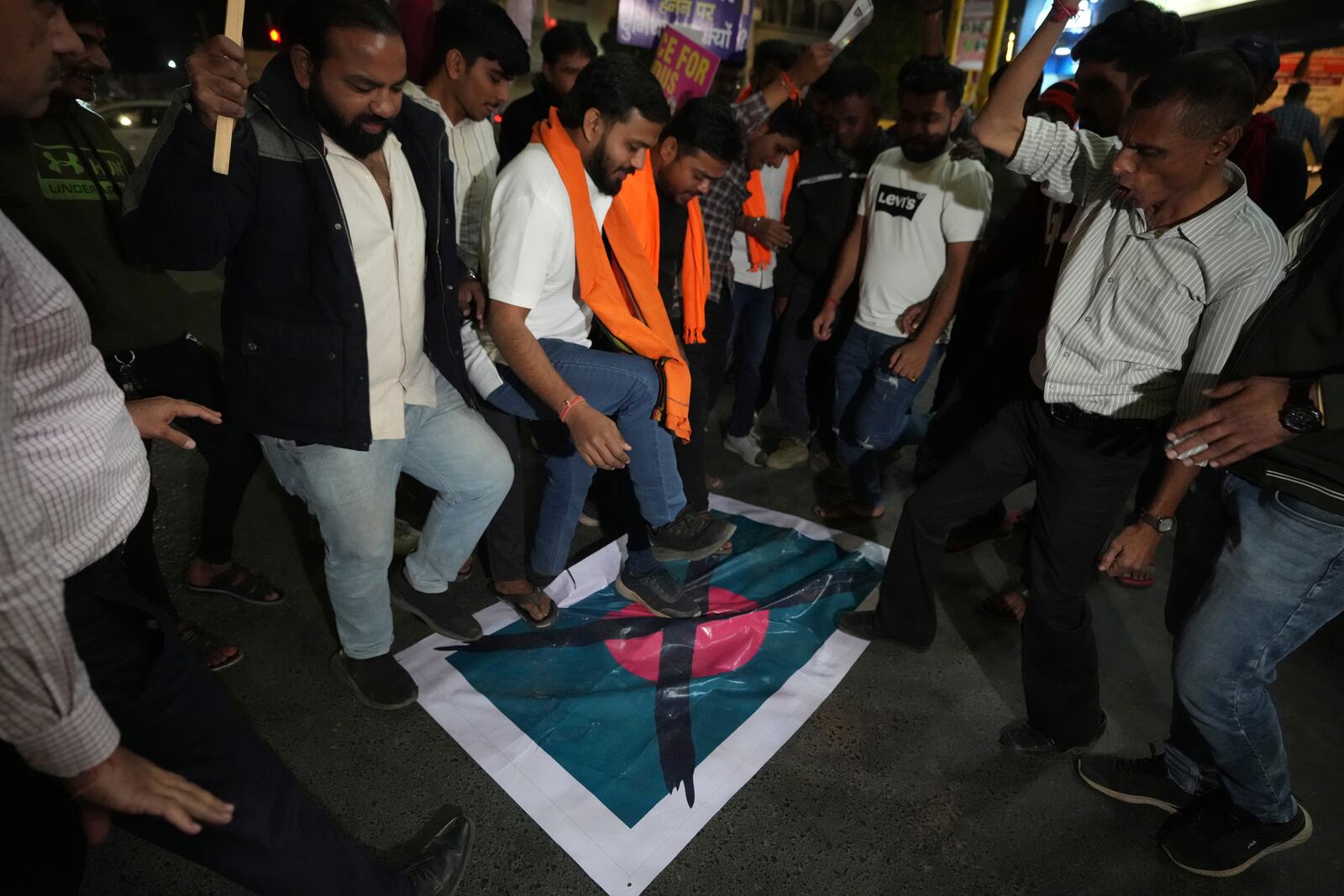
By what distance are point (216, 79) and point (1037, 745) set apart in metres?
2.69

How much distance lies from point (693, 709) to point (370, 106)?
188 cm

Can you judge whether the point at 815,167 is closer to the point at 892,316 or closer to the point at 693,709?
the point at 892,316

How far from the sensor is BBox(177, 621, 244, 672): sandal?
7.49 feet

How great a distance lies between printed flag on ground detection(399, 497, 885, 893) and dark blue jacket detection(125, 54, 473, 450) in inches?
38.1

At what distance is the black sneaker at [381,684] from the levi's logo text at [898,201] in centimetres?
260

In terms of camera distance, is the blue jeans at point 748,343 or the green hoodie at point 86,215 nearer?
the green hoodie at point 86,215

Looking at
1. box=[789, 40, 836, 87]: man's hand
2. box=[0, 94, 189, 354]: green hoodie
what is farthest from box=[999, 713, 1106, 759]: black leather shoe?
box=[0, 94, 189, 354]: green hoodie

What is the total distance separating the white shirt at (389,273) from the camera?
1655 millimetres

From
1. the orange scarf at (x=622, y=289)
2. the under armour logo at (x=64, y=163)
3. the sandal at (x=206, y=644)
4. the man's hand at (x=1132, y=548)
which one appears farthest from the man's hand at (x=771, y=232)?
the sandal at (x=206, y=644)

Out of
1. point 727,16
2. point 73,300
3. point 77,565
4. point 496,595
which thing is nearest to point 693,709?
point 496,595

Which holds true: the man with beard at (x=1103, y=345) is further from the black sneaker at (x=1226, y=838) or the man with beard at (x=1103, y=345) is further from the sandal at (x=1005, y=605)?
the sandal at (x=1005, y=605)

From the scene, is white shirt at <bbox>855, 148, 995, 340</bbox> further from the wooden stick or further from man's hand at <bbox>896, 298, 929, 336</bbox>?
the wooden stick

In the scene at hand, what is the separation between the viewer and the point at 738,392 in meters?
3.88

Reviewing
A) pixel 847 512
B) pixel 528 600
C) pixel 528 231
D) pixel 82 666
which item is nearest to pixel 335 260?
pixel 528 231
